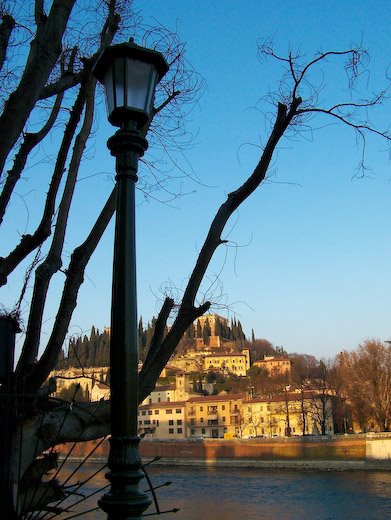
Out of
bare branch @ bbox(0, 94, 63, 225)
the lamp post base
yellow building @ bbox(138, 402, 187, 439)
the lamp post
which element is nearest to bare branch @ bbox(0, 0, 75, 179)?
bare branch @ bbox(0, 94, 63, 225)

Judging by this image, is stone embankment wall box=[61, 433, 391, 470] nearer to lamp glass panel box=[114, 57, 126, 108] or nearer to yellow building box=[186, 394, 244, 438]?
yellow building box=[186, 394, 244, 438]

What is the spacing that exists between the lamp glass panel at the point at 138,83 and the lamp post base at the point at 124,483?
157 centimetres

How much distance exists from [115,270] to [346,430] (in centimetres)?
6003

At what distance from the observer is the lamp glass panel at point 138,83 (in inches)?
110

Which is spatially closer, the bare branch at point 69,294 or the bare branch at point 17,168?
the bare branch at point 69,294

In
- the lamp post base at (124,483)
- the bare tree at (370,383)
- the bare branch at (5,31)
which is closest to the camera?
the lamp post base at (124,483)

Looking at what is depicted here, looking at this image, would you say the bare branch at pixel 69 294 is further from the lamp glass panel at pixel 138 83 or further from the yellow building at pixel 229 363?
the yellow building at pixel 229 363

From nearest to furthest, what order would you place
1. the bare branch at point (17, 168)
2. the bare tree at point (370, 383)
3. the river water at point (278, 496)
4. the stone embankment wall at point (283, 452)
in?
1. the bare branch at point (17, 168)
2. the river water at point (278, 496)
3. the stone embankment wall at point (283, 452)
4. the bare tree at point (370, 383)

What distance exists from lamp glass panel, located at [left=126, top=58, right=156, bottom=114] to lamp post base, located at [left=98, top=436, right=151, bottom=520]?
1570mm

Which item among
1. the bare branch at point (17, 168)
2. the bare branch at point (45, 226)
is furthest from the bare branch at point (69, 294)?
the bare branch at point (17, 168)

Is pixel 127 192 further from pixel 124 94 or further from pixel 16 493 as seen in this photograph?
pixel 16 493

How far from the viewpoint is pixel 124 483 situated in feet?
7.36

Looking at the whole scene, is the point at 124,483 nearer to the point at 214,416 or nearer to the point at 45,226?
the point at 45,226

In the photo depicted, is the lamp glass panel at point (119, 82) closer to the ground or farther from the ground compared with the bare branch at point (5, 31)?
closer to the ground
